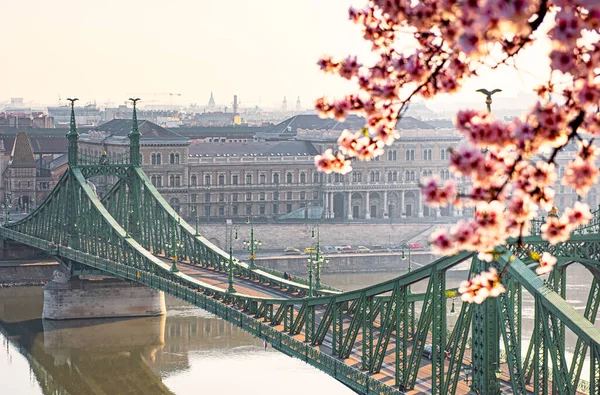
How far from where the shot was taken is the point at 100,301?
56.9 metres

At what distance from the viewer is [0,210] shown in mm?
91312

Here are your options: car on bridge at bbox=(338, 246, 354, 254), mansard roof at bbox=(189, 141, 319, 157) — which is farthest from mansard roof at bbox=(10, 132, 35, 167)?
car on bridge at bbox=(338, 246, 354, 254)

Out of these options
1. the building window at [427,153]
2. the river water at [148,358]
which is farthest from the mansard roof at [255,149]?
the river water at [148,358]

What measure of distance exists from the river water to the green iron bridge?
226 cm

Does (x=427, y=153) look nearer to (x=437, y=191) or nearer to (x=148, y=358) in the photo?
(x=148, y=358)

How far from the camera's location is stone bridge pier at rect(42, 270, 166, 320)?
5669 cm

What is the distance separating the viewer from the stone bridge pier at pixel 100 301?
56.7m

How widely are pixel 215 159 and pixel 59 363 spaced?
138 feet

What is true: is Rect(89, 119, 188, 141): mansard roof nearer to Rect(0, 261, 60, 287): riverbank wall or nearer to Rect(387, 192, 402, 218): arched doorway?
Rect(387, 192, 402, 218): arched doorway

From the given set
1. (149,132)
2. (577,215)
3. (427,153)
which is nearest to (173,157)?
(149,132)

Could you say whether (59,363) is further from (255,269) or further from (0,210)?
(0,210)

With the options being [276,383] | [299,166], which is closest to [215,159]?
[299,166]

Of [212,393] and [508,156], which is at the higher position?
[508,156]

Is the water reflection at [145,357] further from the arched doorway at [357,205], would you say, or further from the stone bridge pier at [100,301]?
the arched doorway at [357,205]
